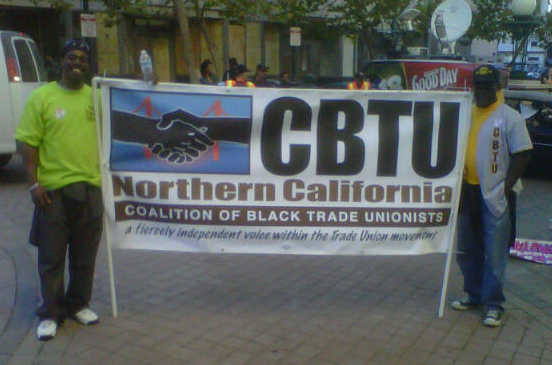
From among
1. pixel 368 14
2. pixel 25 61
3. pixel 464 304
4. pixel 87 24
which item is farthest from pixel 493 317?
pixel 368 14

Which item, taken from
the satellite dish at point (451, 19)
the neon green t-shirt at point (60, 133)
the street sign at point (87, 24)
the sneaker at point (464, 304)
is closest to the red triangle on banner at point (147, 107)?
the neon green t-shirt at point (60, 133)

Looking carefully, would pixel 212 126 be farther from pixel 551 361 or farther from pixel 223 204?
pixel 551 361

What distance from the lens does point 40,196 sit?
14.7 feet

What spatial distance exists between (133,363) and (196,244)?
0.96m

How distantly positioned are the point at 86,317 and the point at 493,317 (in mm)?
2800

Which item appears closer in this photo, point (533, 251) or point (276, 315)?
point (276, 315)

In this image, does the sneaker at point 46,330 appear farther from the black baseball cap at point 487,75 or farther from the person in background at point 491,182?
the black baseball cap at point 487,75

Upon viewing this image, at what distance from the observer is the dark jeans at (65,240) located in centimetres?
462

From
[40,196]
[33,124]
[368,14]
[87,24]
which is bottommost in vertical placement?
[40,196]

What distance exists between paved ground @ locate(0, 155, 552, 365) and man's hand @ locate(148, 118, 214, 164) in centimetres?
116

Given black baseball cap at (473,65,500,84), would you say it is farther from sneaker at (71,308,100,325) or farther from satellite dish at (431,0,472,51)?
satellite dish at (431,0,472,51)

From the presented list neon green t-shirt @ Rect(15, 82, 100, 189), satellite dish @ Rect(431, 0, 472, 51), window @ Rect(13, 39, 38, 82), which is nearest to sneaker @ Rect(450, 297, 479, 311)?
neon green t-shirt @ Rect(15, 82, 100, 189)

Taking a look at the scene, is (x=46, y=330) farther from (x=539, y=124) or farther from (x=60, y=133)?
(x=539, y=124)

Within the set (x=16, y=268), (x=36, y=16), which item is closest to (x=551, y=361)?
(x=16, y=268)
